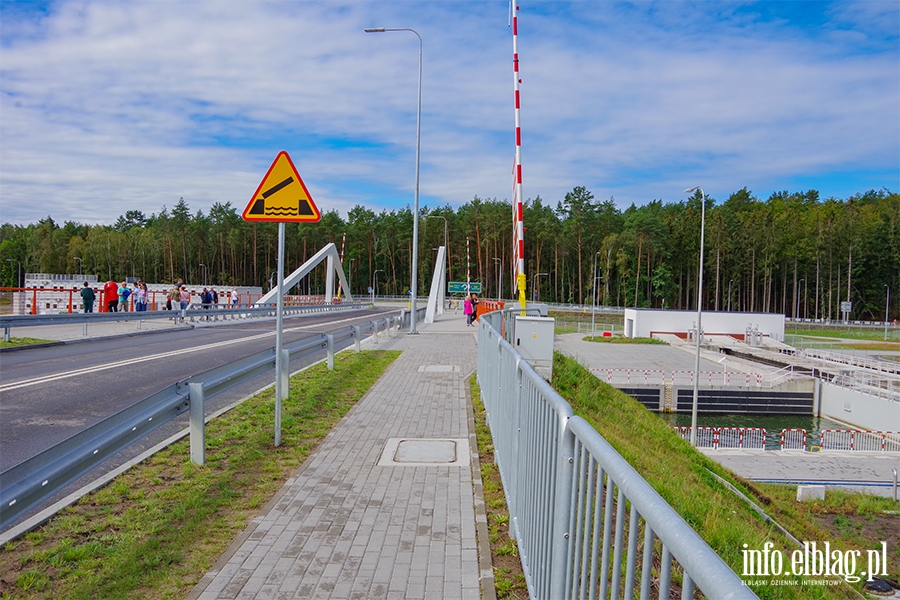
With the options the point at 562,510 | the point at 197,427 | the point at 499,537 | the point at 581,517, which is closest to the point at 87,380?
the point at 197,427

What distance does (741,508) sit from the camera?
9.89m

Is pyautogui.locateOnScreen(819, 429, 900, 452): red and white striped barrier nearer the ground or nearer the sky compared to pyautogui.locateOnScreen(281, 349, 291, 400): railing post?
nearer the ground

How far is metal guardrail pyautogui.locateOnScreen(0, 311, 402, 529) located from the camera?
11.4 feet

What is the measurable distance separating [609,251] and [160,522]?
9424 centimetres

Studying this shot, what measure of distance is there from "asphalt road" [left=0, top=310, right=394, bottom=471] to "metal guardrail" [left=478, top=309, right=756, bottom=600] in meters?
4.57

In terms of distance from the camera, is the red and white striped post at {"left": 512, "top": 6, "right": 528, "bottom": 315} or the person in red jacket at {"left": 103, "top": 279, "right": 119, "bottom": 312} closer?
the red and white striped post at {"left": 512, "top": 6, "right": 528, "bottom": 315}

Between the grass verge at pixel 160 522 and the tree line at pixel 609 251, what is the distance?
248ft

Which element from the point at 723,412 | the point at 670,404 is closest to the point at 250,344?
the point at 670,404

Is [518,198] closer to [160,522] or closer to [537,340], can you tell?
[537,340]

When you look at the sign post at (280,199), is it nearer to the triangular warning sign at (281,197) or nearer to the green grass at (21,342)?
the triangular warning sign at (281,197)

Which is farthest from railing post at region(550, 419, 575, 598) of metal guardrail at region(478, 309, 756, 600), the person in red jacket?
the person in red jacket

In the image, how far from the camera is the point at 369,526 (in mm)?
4773

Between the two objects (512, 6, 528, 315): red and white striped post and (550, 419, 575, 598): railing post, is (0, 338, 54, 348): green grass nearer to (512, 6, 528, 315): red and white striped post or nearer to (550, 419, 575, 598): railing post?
(512, 6, 528, 315): red and white striped post

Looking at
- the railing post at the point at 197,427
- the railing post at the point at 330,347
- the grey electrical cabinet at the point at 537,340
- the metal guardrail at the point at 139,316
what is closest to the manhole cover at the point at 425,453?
the railing post at the point at 197,427
